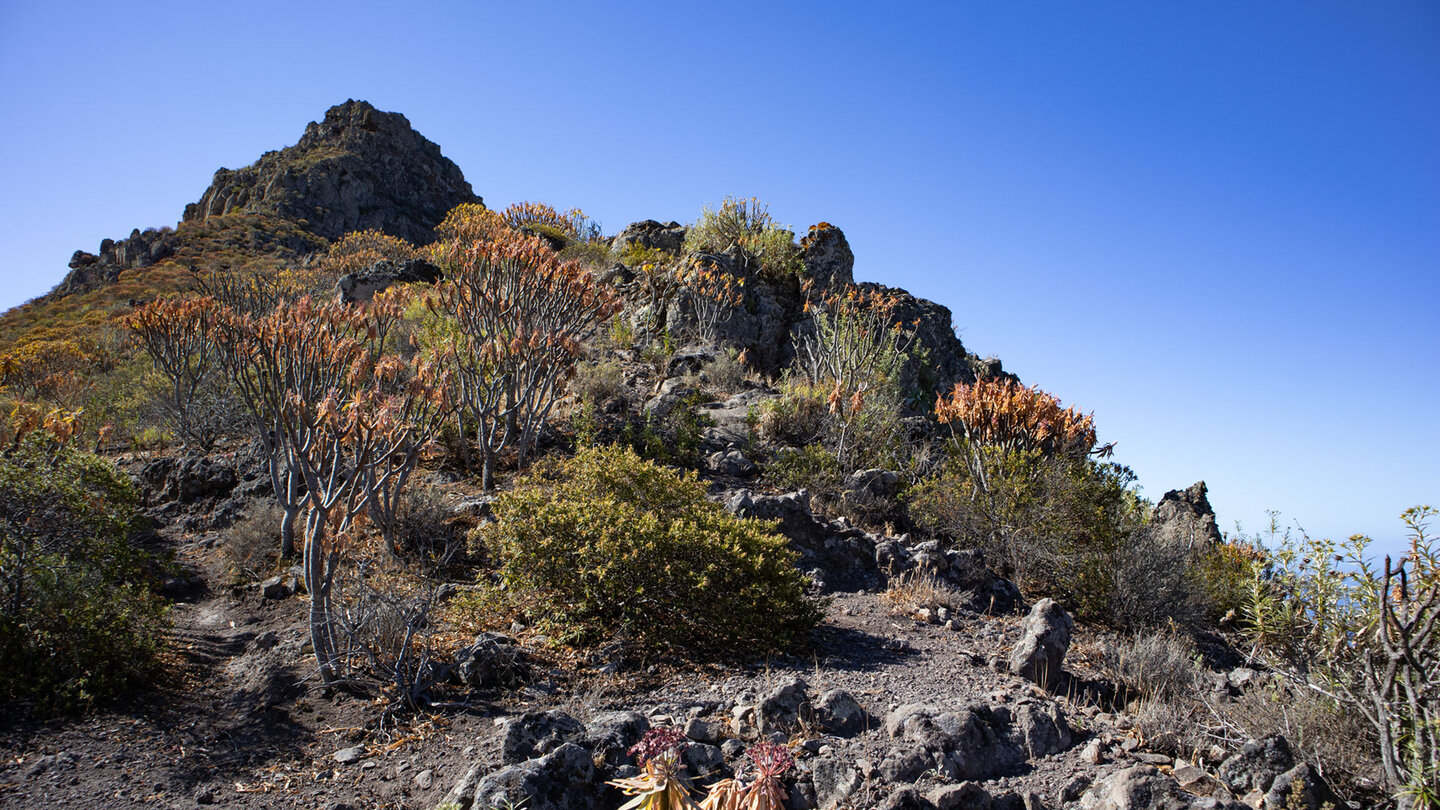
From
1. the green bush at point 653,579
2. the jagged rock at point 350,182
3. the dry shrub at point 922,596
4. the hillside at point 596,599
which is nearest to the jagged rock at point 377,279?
the hillside at point 596,599

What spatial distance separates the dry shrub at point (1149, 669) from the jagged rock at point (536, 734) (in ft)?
11.8

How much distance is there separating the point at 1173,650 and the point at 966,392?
13.5 ft

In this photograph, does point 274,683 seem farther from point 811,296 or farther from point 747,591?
point 811,296

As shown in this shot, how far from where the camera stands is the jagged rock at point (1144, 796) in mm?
3027

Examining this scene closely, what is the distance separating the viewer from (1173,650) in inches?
201

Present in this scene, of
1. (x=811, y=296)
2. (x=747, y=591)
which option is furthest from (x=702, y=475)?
(x=811, y=296)

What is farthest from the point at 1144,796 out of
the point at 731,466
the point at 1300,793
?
the point at 731,466

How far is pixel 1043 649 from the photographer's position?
488cm

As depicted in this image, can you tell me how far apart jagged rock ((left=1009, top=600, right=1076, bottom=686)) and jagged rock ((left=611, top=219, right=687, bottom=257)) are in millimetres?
15511

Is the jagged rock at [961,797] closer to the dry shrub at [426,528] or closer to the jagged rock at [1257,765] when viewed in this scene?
the jagged rock at [1257,765]

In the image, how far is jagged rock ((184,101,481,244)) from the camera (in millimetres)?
45594

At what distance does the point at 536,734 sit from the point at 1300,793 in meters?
3.61

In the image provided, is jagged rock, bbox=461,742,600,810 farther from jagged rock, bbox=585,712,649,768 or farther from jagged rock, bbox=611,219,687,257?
jagged rock, bbox=611,219,687,257

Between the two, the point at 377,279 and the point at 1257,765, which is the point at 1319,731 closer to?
the point at 1257,765
